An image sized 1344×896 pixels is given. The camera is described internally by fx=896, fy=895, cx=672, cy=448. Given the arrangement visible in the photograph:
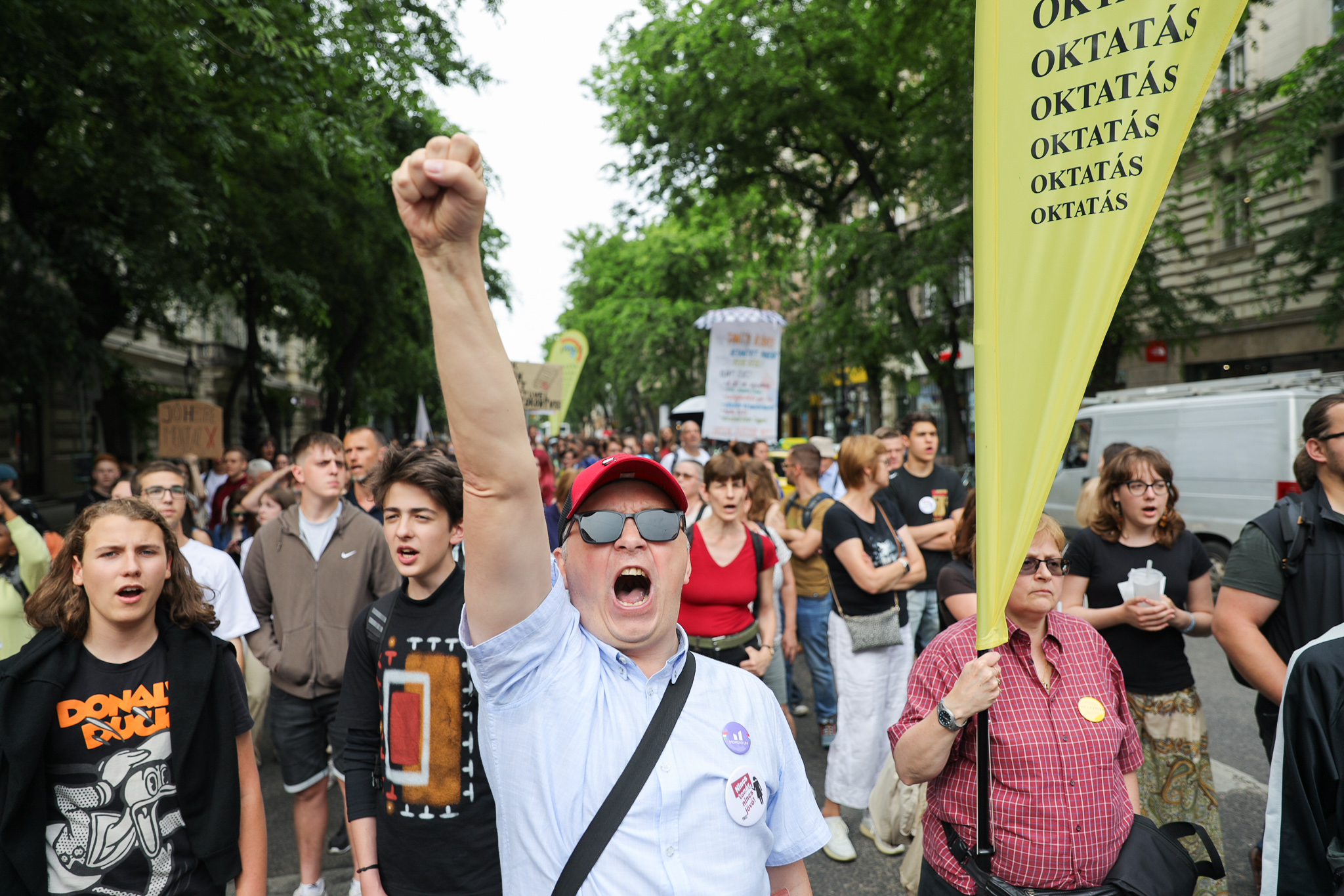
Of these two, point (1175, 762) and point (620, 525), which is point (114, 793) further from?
point (1175, 762)

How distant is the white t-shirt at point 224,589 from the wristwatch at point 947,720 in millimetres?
2959

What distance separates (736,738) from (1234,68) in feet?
70.2

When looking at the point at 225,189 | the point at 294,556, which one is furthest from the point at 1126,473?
the point at 225,189

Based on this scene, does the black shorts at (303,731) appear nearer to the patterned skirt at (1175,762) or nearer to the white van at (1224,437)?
the patterned skirt at (1175,762)

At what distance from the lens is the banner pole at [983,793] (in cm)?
227

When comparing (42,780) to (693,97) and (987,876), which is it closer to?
(987,876)

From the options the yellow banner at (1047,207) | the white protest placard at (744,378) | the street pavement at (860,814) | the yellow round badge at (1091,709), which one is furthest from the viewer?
the white protest placard at (744,378)

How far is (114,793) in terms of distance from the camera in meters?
2.30

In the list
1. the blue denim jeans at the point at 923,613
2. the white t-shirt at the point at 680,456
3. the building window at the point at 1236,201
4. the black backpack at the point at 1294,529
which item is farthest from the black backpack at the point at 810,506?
the building window at the point at 1236,201

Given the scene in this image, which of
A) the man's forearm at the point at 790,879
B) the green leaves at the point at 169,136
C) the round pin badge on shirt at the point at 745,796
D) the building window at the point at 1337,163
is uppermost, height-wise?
the building window at the point at 1337,163

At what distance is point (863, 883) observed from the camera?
13.3 ft

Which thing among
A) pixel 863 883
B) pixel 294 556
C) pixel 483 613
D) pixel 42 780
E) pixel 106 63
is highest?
pixel 106 63

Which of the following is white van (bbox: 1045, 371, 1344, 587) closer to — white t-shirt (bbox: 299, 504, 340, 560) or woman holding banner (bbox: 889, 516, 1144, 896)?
woman holding banner (bbox: 889, 516, 1144, 896)

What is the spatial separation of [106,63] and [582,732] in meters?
9.78
